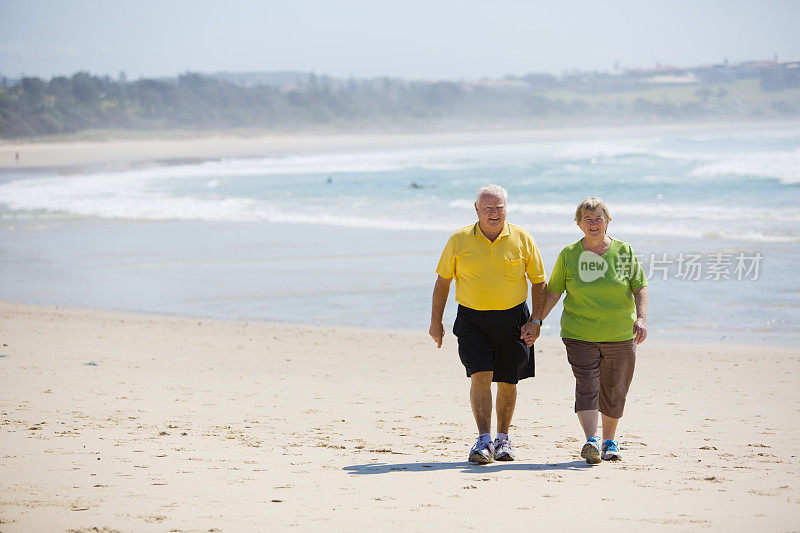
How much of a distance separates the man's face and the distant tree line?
246 feet

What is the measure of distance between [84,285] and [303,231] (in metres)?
6.98

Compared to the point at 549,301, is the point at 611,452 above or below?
below

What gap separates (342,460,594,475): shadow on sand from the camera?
4.70m

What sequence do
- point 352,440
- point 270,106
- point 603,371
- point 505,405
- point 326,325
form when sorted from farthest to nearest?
point 270,106, point 326,325, point 352,440, point 505,405, point 603,371

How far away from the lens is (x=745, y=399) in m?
6.62

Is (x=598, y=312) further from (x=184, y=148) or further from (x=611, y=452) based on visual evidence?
(x=184, y=148)

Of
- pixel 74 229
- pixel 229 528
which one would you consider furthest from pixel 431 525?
pixel 74 229

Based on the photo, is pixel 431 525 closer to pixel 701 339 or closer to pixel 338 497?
pixel 338 497

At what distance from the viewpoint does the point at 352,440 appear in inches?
216

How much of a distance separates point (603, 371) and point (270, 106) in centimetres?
12007

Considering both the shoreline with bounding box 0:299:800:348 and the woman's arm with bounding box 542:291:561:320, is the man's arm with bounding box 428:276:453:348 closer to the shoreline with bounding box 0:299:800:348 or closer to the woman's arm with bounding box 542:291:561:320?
the woman's arm with bounding box 542:291:561:320

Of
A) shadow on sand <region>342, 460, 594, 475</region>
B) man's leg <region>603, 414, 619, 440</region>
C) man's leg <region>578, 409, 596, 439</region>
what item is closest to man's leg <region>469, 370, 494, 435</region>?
shadow on sand <region>342, 460, 594, 475</region>

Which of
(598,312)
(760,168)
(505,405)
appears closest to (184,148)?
(760,168)

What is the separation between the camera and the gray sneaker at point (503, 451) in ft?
16.2
